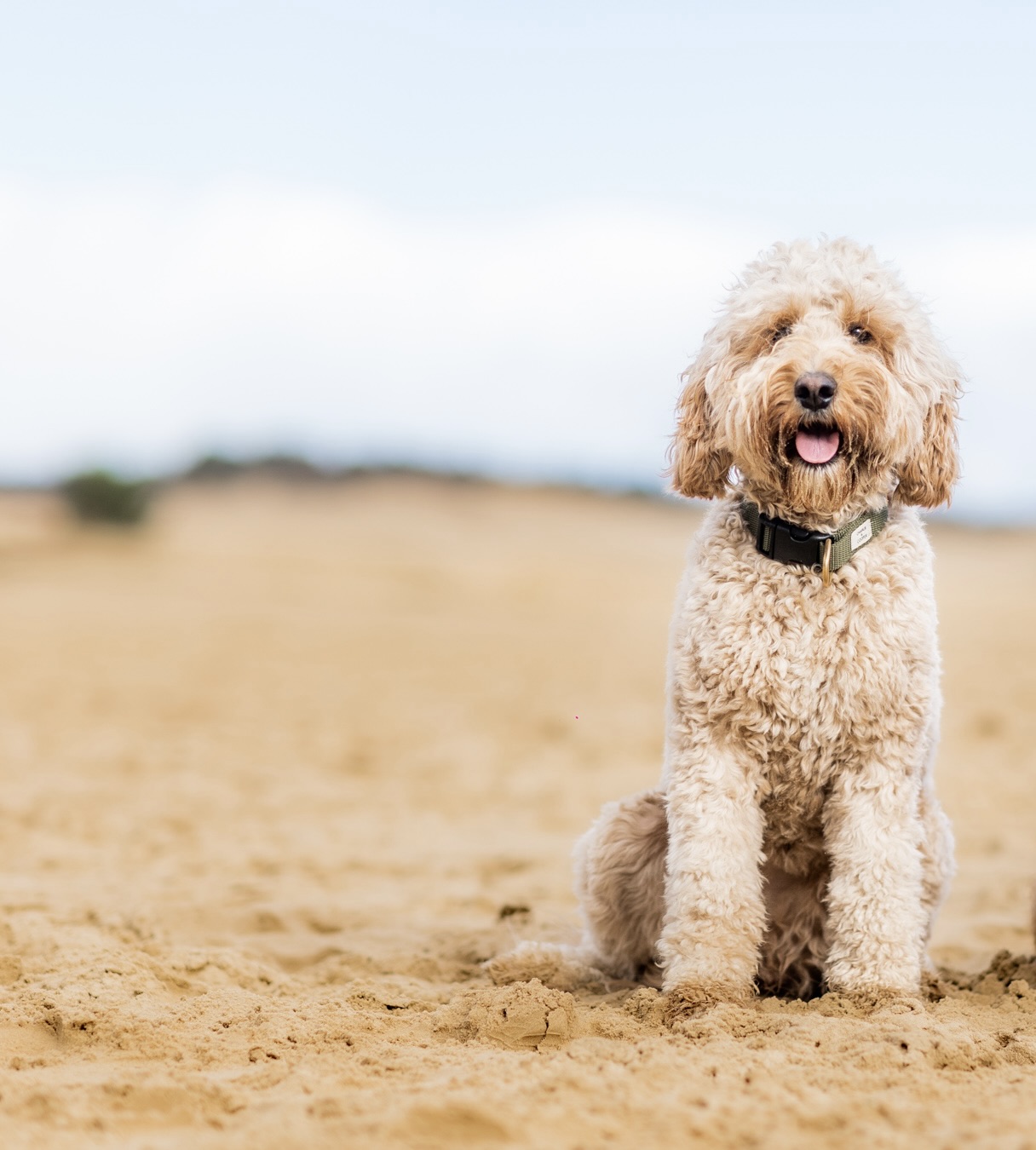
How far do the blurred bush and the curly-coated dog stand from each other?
25.7 metres

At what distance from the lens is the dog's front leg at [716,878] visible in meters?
3.61

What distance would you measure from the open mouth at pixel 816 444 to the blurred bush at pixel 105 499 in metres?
26.0

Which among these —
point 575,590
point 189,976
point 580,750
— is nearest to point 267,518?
point 575,590

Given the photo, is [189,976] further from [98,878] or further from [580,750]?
A: [580,750]

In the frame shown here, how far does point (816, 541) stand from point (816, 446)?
302 mm

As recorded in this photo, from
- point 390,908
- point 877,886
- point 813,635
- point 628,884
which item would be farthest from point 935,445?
point 390,908

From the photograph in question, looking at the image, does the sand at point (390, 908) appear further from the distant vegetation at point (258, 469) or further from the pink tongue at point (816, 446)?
the distant vegetation at point (258, 469)

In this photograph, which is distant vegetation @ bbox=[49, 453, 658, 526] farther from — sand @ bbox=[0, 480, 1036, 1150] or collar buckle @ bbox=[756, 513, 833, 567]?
collar buckle @ bbox=[756, 513, 833, 567]

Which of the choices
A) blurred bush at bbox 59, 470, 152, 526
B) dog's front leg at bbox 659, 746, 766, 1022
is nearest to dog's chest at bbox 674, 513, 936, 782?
dog's front leg at bbox 659, 746, 766, 1022

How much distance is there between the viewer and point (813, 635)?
361 centimetres

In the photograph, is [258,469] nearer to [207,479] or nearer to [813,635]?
[207,479]

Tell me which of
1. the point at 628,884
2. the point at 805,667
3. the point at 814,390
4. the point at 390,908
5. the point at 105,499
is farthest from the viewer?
the point at 105,499

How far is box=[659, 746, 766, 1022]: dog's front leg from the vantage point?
361cm

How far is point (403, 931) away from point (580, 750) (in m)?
4.30
